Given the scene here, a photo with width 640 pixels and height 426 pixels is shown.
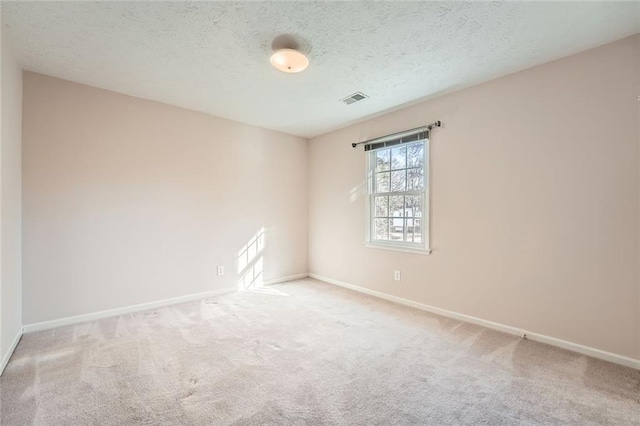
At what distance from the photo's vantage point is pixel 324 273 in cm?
489

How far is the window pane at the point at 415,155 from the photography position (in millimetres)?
3545

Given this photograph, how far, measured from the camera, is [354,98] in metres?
3.39

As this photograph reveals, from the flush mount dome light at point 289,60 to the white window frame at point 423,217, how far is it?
181 centimetres

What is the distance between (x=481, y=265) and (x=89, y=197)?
4251 mm

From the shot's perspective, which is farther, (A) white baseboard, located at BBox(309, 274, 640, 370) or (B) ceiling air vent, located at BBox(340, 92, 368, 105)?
(B) ceiling air vent, located at BBox(340, 92, 368, 105)

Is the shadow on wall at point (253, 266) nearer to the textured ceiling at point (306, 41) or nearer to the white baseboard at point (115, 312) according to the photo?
the white baseboard at point (115, 312)

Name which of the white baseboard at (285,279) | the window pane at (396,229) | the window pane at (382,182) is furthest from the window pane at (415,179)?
the white baseboard at (285,279)

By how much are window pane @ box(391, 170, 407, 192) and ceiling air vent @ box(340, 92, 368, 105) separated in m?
1.08

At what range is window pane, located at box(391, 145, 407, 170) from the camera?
3.75 m

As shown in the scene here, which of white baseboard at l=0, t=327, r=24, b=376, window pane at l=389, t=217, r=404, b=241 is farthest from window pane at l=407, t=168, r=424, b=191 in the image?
white baseboard at l=0, t=327, r=24, b=376

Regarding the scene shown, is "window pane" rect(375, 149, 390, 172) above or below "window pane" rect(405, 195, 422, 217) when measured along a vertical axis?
above

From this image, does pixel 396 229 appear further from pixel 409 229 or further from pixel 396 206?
pixel 396 206

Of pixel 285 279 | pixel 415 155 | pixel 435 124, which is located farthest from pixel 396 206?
pixel 285 279

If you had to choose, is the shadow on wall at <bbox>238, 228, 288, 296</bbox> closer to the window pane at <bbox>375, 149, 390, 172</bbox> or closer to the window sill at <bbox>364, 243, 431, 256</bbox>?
the window sill at <bbox>364, 243, 431, 256</bbox>
